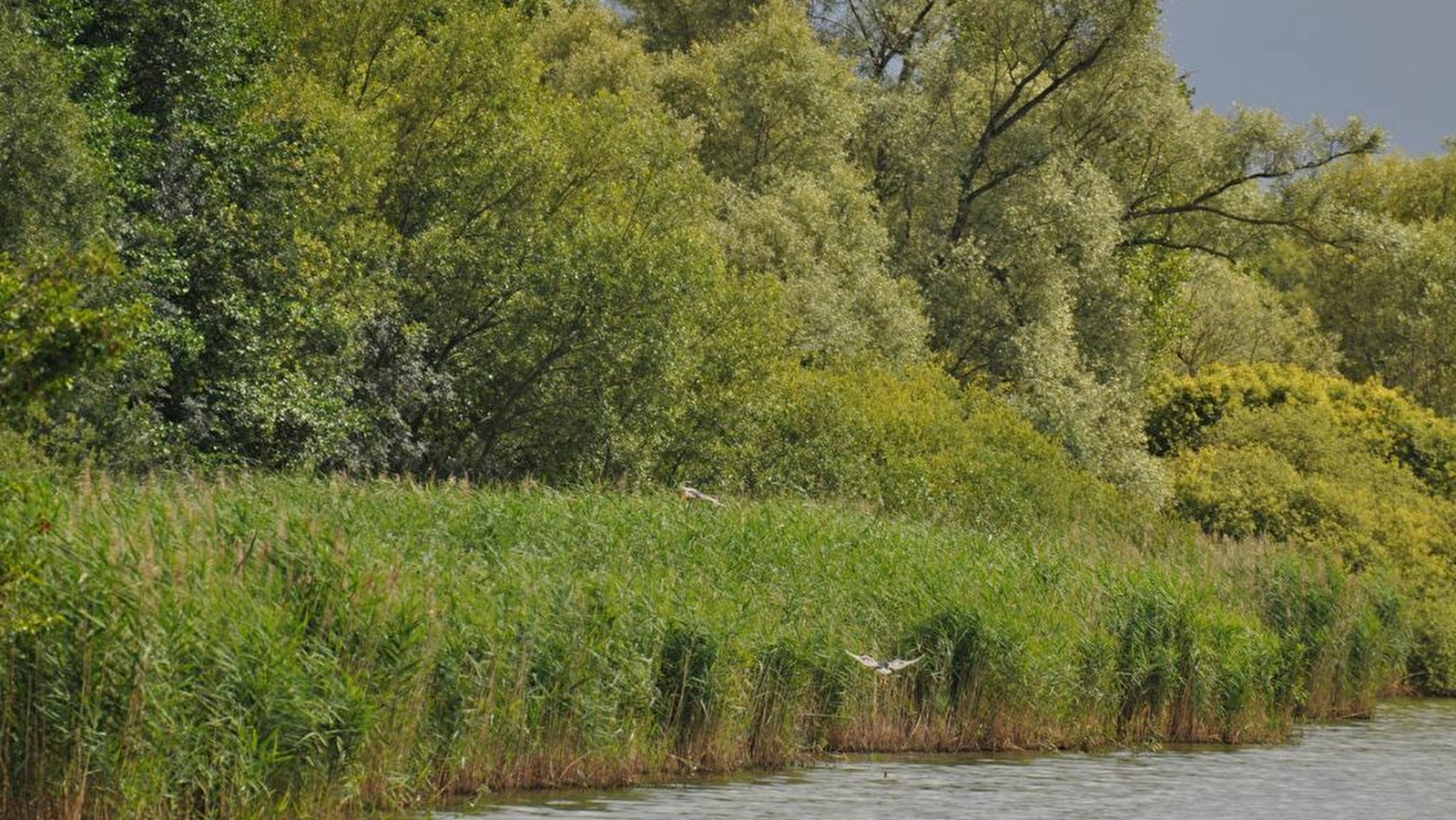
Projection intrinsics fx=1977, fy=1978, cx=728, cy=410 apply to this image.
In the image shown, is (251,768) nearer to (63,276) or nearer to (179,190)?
(63,276)

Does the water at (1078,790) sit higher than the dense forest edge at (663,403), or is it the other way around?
the dense forest edge at (663,403)

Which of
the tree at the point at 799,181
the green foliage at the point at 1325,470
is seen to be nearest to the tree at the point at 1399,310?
the green foliage at the point at 1325,470

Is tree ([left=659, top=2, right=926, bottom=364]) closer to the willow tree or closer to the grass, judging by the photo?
the willow tree

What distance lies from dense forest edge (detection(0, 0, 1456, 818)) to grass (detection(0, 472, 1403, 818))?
63mm

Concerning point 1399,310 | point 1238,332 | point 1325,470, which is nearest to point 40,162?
point 1325,470

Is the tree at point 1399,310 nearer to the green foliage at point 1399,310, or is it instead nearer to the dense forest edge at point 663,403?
the green foliage at point 1399,310

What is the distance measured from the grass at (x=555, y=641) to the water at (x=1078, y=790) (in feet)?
2.17

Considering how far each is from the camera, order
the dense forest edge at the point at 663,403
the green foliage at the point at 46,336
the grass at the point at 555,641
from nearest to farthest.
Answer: the green foliage at the point at 46,336 → the grass at the point at 555,641 → the dense forest edge at the point at 663,403

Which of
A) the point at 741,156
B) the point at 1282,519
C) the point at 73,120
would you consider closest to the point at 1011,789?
the point at 73,120

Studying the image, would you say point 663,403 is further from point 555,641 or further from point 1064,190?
point 555,641

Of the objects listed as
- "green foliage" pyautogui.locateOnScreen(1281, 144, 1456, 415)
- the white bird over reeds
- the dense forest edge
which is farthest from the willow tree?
the white bird over reeds

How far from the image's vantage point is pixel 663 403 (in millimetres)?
39562

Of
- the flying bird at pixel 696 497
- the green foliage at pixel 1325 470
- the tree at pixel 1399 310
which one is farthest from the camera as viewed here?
the tree at pixel 1399 310

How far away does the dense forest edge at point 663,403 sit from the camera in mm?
16844
